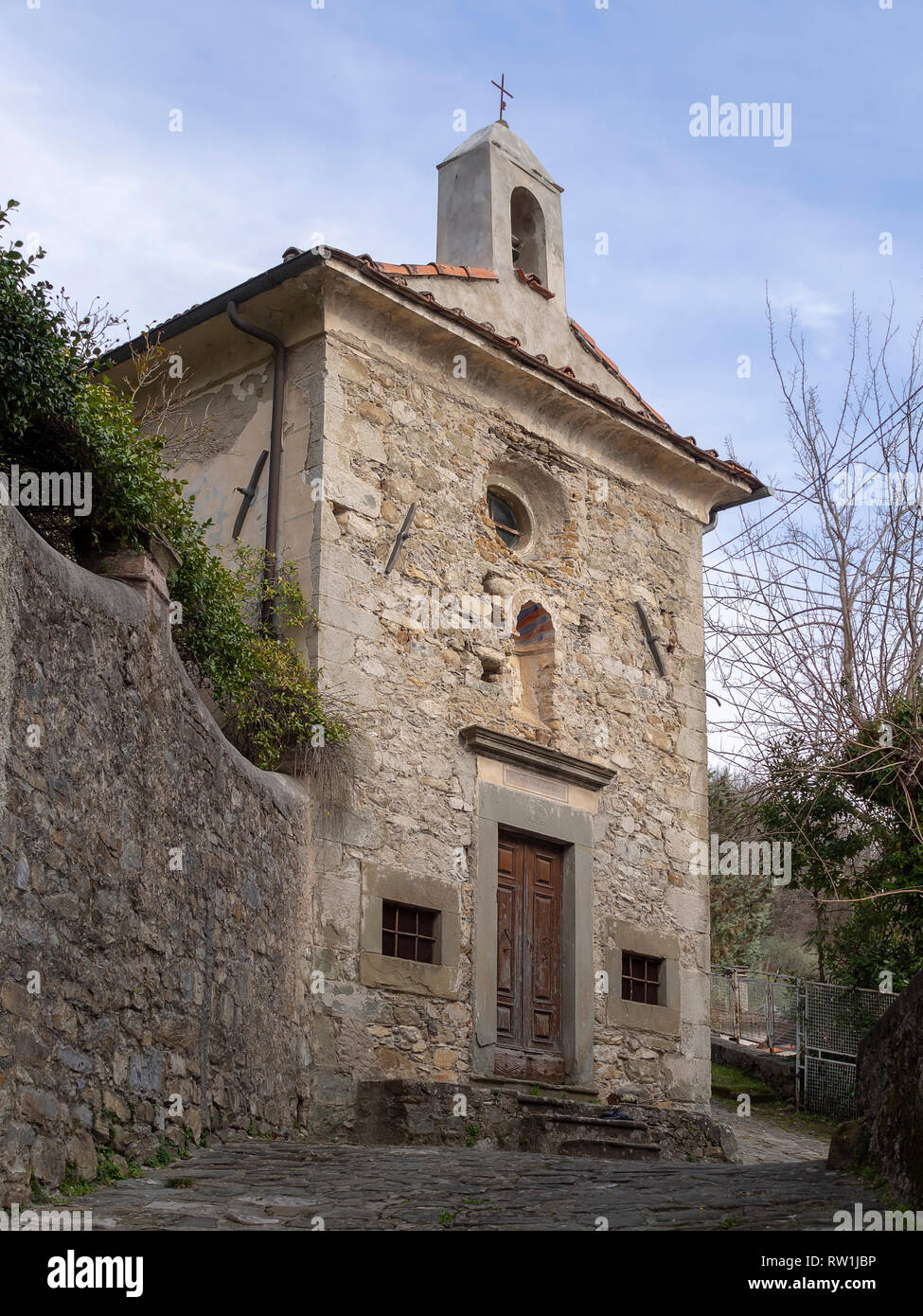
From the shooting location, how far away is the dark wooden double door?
993 cm

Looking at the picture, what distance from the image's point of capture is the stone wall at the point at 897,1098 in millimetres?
4539

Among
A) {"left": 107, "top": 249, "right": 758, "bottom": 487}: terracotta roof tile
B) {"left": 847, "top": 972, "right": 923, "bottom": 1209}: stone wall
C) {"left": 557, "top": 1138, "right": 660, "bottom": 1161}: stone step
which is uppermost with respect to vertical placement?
{"left": 107, "top": 249, "right": 758, "bottom": 487}: terracotta roof tile

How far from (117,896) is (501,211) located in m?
8.19

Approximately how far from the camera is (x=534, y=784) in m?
10.4

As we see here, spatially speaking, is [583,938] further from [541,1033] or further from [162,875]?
[162,875]

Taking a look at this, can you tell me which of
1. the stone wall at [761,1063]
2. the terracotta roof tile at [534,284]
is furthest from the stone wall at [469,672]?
the stone wall at [761,1063]

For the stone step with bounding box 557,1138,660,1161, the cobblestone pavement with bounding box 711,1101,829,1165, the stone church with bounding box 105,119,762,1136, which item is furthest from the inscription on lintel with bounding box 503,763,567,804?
the cobblestone pavement with bounding box 711,1101,829,1165

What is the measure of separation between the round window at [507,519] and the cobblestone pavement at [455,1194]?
5.55 m

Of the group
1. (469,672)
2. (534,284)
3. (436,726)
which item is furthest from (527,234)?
(436,726)

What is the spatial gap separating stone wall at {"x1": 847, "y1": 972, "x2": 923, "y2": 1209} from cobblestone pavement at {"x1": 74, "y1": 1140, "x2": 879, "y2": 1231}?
0.14 metres

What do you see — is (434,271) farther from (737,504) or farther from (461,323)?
(737,504)

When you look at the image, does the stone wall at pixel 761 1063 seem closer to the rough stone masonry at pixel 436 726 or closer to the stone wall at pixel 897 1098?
the rough stone masonry at pixel 436 726

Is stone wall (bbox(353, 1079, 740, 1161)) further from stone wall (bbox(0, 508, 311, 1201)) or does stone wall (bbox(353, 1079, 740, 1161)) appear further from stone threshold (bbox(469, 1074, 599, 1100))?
stone wall (bbox(0, 508, 311, 1201))
